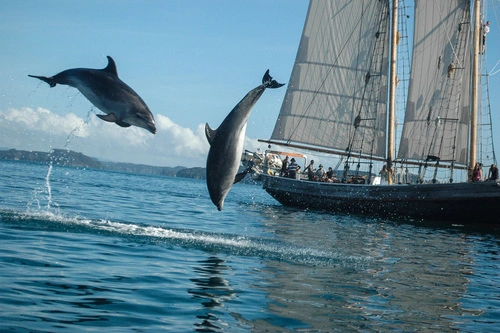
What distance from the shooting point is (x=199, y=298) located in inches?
476

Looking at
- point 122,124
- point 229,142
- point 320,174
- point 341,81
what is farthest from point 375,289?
point 341,81

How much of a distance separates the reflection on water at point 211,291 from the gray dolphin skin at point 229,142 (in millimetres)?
2021

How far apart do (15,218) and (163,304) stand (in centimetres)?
1164

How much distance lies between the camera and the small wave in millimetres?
18516

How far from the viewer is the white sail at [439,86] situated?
5041cm

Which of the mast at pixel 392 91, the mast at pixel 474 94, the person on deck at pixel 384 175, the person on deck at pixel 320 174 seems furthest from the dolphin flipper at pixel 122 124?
the person on deck at pixel 320 174

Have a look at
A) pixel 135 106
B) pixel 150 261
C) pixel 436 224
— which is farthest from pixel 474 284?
pixel 436 224

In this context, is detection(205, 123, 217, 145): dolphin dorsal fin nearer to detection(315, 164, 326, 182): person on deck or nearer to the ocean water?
the ocean water

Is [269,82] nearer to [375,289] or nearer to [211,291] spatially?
[211,291]

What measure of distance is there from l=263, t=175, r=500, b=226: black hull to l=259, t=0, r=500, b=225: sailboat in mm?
96

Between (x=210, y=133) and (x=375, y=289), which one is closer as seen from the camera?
(x=210, y=133)

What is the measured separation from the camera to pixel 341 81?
55719 millimetres

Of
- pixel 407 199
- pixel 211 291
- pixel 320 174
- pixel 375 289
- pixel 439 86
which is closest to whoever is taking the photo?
pixel 211 291

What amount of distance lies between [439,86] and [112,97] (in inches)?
1735
